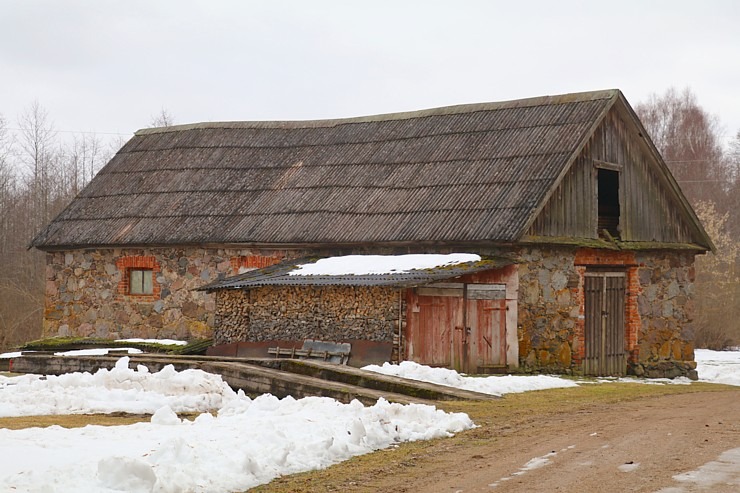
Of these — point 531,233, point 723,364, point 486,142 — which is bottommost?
point 723,364

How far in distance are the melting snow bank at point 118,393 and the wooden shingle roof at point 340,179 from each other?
676cm

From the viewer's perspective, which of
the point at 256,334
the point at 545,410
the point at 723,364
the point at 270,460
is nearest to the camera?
the point at 270,460

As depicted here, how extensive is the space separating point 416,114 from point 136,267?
7.12 metres

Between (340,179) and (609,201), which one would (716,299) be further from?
(340,179)

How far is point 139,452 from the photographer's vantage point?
324 inches

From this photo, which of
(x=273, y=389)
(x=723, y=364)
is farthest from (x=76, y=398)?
(x=723, y=364)

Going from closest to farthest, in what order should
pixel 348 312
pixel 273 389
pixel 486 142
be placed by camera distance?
pixel 273 389 → pixel 348 312 → pixel 486 142

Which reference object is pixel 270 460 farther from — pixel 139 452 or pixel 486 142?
pixel 486 142

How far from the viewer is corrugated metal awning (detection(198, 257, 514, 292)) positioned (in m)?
17.1

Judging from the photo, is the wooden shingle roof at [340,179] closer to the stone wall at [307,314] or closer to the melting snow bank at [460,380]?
the stone wall at [307,314]

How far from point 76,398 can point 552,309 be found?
30.3 ft

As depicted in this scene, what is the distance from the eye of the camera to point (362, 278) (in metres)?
17.8

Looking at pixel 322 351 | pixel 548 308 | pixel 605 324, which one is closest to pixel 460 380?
pixel 322 351

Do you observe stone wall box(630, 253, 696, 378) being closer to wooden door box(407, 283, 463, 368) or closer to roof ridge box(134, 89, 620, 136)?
roof ridge box(134, 89, 620, 136)
